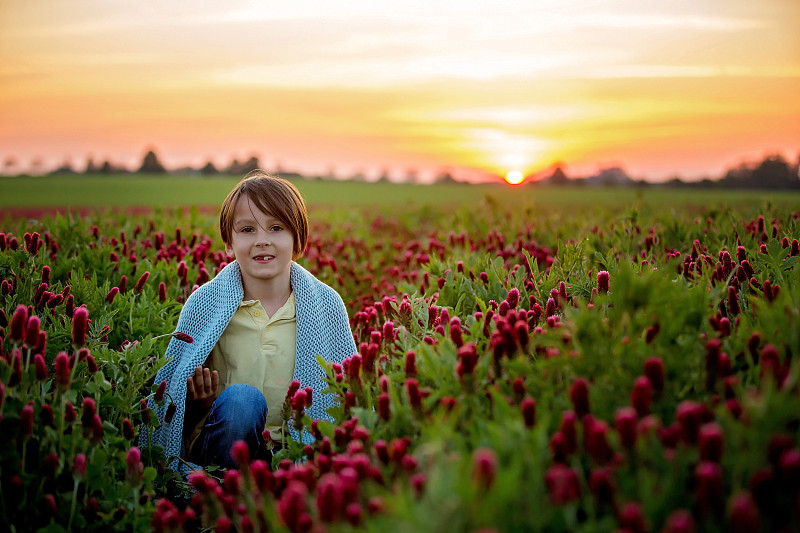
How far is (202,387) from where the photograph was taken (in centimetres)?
380

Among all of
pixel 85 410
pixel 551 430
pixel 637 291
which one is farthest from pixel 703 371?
pixel 85 410

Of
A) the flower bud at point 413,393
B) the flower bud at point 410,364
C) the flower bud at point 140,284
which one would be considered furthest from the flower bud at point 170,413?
the flower bud at point 413,393

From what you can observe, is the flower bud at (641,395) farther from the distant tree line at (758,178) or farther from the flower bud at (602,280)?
the distant tree line at (758,178)

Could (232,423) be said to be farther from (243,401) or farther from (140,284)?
(140,284)

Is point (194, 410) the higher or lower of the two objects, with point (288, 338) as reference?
lower

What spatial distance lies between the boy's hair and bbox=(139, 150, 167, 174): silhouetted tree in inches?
2661

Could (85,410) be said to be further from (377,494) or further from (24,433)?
(377,494)

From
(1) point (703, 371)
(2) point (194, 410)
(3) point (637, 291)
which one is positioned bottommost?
(2) point (194, 410)

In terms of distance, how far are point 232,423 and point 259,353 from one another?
1.96 feet

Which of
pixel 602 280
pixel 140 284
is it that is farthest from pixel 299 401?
pixel 140 284

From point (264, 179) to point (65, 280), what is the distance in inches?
81.1

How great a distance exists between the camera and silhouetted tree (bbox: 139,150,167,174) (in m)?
67.1

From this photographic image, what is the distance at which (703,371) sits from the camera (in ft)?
7.23

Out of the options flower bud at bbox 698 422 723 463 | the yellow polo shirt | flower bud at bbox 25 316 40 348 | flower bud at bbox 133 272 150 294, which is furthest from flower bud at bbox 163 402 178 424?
flower bud at bbox 698 422 723 463
